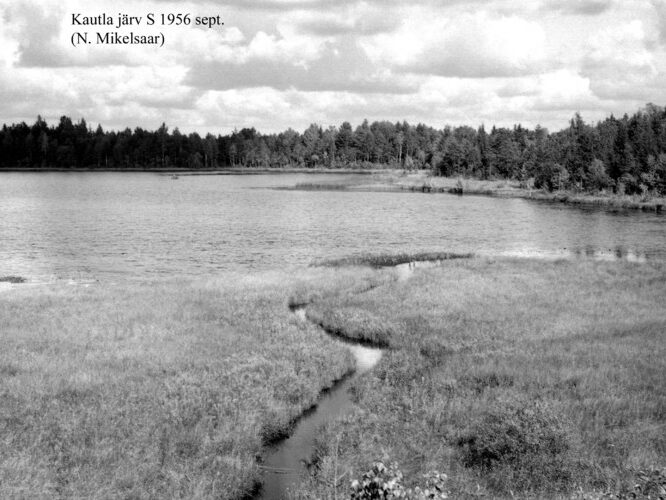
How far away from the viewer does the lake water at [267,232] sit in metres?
57.2

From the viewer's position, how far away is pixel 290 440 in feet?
62.5

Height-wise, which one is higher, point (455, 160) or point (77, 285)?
point (455, 160)

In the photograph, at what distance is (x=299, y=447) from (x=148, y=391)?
19.0 ft

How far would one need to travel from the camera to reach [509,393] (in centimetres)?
2020

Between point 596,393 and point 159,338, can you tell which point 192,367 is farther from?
point 596,393

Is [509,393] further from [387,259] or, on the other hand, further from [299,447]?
[387,259]

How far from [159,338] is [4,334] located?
7.01 metres

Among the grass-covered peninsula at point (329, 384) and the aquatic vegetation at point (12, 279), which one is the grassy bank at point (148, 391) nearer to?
the grass-covered peninsula at point (329, 384)

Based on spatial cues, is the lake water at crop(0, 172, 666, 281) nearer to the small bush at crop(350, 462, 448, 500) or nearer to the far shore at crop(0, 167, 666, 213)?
the far shore at crop(0, 167, 666, 213)

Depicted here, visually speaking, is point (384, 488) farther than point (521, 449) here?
No

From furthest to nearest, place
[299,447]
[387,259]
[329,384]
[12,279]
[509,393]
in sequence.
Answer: [387,259] < [12,279] < [329,384] < [509,393] < [299,447]

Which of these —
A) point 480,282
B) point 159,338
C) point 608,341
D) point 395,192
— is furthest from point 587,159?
point 159,338

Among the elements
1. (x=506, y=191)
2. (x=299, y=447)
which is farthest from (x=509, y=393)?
(x=506, y=191)

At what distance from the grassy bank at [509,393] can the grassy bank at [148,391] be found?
2462 millimetres
